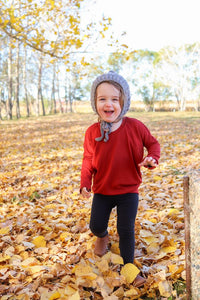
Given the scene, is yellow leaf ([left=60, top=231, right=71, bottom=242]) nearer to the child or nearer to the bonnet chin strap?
the child

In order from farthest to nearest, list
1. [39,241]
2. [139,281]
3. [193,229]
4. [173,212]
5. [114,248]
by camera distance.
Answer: [173,212], [39,241], [114,248], [139,281], [193,229]

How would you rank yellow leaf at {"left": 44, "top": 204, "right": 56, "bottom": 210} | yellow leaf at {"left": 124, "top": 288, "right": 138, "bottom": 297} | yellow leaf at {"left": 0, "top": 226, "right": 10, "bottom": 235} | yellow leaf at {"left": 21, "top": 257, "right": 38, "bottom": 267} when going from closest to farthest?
yellow leaf at {"left": 124, "top": 288, "right": 138, "bottom": 297} → yellow leaf at {"left": 21, "top": 257, "right": 38, "bottom": 267} → yellow leaf at {"left": 0, "top": 226, "right": 10, "bottom": 235} → yellow leaf at {"left": 44, "top": 204, "right": 56, "bottom": 210}

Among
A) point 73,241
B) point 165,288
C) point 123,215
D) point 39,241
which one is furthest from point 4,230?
point 165,288

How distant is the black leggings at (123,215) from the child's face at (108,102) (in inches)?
23.2

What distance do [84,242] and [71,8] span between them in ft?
23.0

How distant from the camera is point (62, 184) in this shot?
4.44 meters

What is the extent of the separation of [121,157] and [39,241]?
124 cm

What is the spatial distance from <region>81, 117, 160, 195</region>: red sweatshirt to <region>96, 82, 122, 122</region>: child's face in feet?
0.40

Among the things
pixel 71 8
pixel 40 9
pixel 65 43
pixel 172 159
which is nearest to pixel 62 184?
pixel 172 159

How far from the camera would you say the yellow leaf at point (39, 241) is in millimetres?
2461

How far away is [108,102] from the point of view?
6.15ft

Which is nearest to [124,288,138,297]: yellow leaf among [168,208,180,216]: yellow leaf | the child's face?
the child's face

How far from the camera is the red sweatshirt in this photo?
1.89 m

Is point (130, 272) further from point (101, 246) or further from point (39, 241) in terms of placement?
point (39, 241)
